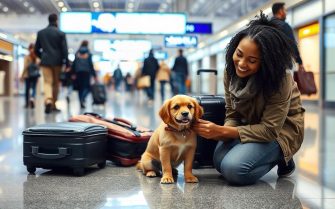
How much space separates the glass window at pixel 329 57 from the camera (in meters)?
14.9

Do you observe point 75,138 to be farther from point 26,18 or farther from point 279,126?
point 26,18

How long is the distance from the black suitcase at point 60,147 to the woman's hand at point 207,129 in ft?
3.22

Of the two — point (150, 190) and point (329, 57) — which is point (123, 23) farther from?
point (150, 190)

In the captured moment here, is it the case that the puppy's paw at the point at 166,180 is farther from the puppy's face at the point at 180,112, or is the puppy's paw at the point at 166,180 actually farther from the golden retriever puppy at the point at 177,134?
the puppy's face at the point at 180,112

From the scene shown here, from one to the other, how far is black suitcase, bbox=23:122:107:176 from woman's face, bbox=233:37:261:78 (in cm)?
142

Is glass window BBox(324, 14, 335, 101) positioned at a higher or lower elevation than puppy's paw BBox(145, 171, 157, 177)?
higher

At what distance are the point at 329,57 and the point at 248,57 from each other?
12.3 metres

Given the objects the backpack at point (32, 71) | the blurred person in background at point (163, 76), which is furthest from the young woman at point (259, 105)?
the blurred person in background at point (163, 76)

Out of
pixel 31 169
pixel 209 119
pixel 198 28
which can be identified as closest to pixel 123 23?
pixel 198 28

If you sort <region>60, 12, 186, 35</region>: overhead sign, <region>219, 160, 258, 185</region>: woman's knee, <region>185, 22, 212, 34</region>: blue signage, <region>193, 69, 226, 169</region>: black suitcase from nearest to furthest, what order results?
<region>219, 160, 258, 185</region>: woman's knee → <region>193, 69, 226, 169</region>: black suitcase → <region>60, 12, 186, 35</region>: overhead sign → <region>185, 22, 212, 34</region>: blue signage

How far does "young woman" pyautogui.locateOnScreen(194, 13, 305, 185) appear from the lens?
12.0 feet

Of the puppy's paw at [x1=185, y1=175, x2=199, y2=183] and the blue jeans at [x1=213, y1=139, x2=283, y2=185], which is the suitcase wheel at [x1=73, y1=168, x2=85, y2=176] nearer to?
Result: the puppy's paw at [x1=185, y1=175, x2=199, y2=183]

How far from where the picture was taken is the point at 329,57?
49.8 ft

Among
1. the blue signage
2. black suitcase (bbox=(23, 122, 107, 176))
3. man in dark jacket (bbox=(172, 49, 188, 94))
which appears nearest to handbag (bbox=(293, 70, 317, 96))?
black suitcase (bbox=(23, 122, 107, 176))
